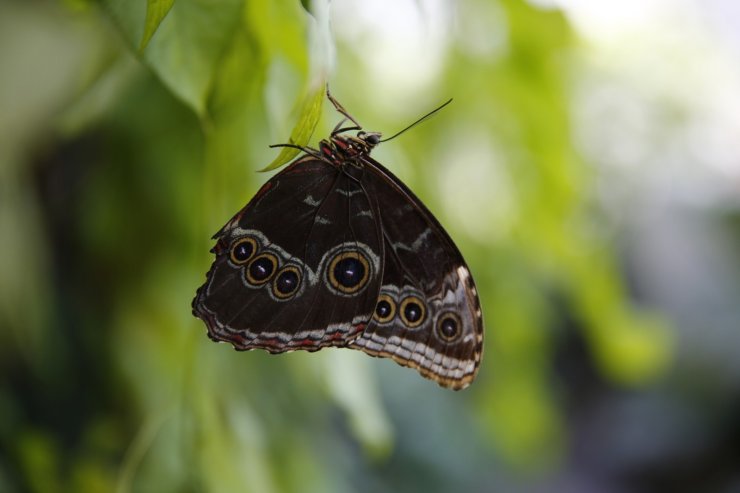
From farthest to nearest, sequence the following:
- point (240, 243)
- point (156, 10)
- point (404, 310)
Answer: point (404, 310) → point (240, 243) → point (156, 10)

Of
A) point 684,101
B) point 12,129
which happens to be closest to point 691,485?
point 684,101

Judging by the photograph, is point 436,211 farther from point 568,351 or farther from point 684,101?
point 568,351

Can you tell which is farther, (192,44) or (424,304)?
(424,304)

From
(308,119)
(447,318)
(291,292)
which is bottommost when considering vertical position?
(447,318)

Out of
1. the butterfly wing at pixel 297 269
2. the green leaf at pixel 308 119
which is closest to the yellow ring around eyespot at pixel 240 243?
the butterfly wing at pixel 297 269

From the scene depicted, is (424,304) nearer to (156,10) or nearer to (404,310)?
(404,310)

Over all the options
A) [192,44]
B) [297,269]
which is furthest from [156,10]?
[297,269]

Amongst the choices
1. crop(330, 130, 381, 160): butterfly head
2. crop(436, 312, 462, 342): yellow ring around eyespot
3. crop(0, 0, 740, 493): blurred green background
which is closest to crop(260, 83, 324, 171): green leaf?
crop(0, 0, 740, 493): blurred green background
